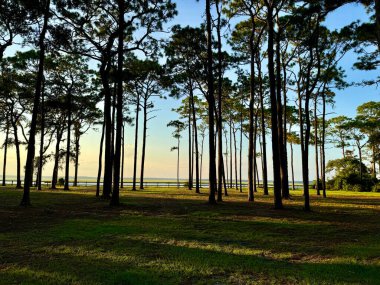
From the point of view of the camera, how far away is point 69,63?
94.5 ft

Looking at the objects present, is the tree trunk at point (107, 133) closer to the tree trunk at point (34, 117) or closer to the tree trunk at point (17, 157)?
the tree trunk at point (34, 117)

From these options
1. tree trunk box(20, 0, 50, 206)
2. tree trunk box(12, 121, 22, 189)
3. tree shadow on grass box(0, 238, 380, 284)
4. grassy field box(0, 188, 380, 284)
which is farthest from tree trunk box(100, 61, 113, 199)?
tree trunk box(12, 121, 22, 189)

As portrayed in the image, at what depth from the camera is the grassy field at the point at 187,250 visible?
4.73m

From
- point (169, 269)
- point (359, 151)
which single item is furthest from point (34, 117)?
point (359, 151)

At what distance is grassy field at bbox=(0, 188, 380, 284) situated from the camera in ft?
15.5

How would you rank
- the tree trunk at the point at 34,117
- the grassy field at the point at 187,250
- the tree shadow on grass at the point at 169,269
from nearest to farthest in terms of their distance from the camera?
the tree shadow on grass at the point at 169,269 < the grassy field at the point at 187,250 < the tree trunk at the point at 34,117

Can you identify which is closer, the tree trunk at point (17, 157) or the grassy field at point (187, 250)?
the grassy field at point (187, 250)

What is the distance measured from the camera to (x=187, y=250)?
6.41 meters

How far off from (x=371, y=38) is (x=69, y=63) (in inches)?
1019

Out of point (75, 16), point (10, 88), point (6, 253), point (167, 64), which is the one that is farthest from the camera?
point (10, 88)

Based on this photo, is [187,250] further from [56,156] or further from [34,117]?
[56,156]

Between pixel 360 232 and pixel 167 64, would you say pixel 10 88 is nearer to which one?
pixel 167 64

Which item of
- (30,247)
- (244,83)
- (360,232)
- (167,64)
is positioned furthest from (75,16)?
(360,232)

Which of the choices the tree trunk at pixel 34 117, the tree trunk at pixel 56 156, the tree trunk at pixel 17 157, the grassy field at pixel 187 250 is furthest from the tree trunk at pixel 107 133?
the tree trunk at pixel 17 157
